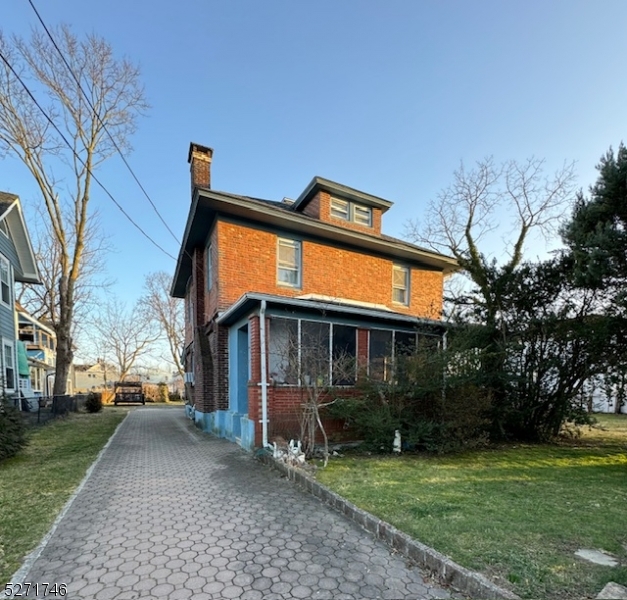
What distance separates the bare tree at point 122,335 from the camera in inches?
1623

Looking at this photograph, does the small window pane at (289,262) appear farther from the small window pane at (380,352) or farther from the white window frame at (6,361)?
the white window frame at (6,361)

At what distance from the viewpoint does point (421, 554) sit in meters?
3.34

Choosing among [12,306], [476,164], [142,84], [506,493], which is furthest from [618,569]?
[142,84]

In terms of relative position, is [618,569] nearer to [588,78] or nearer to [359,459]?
[359,459]

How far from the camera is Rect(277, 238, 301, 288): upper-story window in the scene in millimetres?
11445

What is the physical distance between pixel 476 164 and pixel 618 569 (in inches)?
625

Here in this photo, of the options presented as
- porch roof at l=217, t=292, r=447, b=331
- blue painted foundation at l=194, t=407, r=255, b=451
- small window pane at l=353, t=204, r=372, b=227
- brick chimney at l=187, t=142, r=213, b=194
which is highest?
brick chimney at l=187, t=142, r=213, b=194

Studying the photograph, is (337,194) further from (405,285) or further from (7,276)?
(7,276)

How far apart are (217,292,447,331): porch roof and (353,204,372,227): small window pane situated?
492cm

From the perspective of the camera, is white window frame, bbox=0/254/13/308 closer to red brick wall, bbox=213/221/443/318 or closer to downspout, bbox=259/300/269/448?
red brick wall, bbox=213/221/443/318

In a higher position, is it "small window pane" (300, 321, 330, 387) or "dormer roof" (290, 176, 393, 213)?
"dormer roof" (290, 176, 393, 213)

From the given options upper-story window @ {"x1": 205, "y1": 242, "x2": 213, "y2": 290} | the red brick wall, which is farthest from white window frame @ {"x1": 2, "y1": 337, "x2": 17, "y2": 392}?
the red brick wall

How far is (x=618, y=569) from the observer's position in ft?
10.2

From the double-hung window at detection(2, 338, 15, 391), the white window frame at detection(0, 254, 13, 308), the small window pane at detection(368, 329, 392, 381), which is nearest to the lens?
the small window pane at detection(368, 329, 392, 381)
